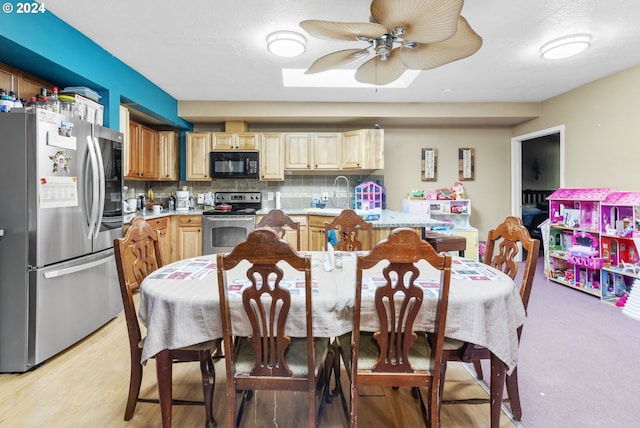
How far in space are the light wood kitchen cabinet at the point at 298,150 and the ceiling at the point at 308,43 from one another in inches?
28.2

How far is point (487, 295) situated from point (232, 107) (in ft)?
13.6

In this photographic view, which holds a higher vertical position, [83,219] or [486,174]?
[486,174]

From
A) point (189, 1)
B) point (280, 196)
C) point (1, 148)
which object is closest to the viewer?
point (1, 148)

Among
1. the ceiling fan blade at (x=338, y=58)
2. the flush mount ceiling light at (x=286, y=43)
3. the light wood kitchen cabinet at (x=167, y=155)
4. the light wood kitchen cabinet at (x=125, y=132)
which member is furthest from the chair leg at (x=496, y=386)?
the light wood kitchen cabinet at (x=167, y=155)

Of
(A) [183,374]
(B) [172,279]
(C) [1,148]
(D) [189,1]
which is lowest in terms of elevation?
(A) [183,374]

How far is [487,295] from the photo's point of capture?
1.30 m

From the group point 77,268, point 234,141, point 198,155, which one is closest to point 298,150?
point 234,141

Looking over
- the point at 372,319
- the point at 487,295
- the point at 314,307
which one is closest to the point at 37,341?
the point at 314,307

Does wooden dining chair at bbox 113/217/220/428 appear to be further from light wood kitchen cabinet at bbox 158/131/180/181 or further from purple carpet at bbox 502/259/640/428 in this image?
light wood kitchen cabinet at bbox 158/131/180/181

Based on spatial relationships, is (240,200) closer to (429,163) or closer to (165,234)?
(165,234)

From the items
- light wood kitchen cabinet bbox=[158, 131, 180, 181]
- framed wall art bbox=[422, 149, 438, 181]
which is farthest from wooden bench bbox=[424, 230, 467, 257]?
light wood kitchen cabinet bbox=[158, 131, 180, 181]

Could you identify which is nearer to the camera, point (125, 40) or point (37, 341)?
point (37, 341)

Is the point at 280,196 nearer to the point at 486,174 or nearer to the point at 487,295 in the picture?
the point at 486,174

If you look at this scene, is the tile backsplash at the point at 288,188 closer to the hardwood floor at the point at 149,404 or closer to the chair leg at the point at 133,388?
the hardwood floor at the point at 149,404
